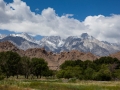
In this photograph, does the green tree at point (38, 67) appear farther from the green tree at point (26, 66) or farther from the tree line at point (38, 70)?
the green tree at point (26, 66)

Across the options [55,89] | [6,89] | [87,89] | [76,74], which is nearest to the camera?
[6,89]

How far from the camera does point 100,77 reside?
429 ft

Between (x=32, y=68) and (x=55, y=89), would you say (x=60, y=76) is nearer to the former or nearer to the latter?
(x=32, y=68)

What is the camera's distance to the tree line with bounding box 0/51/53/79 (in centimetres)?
13438

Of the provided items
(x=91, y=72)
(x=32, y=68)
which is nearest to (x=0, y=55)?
(x=32, y=68)

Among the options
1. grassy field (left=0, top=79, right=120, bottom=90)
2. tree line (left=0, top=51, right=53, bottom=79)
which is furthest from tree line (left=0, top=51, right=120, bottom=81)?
grassy field (left=0, top=79, right=120, bottom=90)

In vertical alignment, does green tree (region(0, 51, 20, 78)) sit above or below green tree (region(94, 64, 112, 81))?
above

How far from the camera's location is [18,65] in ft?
475

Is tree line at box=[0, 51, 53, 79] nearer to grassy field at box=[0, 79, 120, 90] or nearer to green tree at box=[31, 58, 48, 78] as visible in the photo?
green tree at box=[31, 58, 48, 78]

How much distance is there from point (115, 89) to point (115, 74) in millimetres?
83605

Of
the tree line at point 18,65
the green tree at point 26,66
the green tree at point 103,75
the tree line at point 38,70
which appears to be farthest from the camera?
the green tree at point 26,66

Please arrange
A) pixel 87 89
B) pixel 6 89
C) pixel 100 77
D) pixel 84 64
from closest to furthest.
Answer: pixel 6 89 → pixel 87 89 → pixel 100 77 → pixel 84 64

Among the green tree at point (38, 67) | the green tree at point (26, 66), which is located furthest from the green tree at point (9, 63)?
the green tree at point (38, 67)

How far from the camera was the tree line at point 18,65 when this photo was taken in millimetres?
134375
